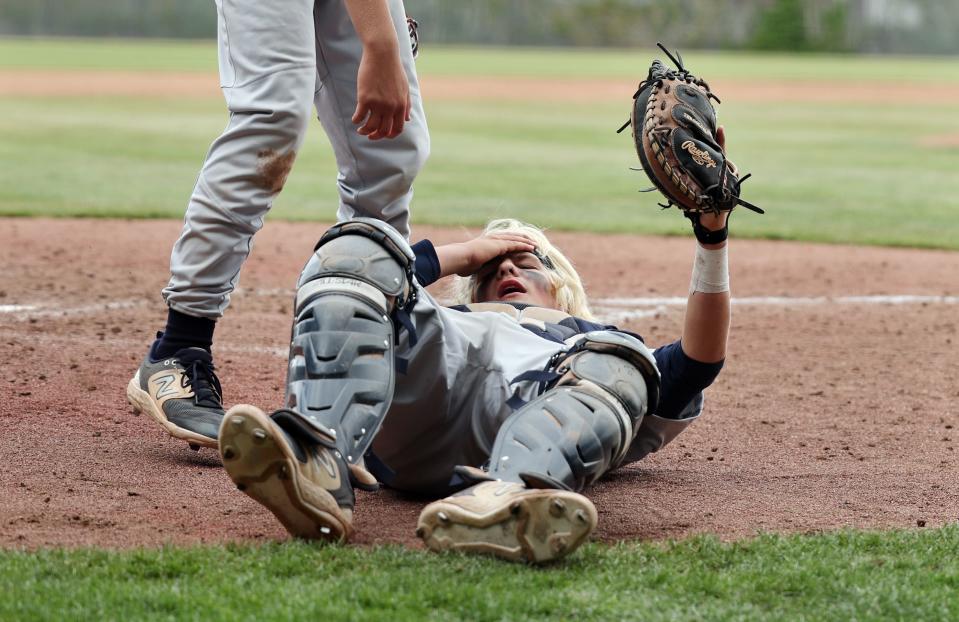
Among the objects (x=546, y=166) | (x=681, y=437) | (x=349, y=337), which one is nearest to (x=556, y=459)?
(x=349, y=337)

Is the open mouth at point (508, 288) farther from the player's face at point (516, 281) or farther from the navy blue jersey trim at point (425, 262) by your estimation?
the navy blue jersey trim at point (425, 262)

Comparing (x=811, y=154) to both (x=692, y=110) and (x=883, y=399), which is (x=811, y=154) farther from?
(x=692, y=110)

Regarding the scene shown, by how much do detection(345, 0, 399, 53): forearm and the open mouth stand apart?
0.77 m

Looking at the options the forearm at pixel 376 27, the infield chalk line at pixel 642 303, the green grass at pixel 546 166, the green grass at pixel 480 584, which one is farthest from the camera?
the green grass at pixel 546 166

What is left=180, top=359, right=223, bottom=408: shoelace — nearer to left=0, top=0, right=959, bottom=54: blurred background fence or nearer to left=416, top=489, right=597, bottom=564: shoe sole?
left=416, top=489, right=597, bottom=564: shoe sole

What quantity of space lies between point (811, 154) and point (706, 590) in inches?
554

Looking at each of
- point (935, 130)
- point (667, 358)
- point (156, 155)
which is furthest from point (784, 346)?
point (935, 130)

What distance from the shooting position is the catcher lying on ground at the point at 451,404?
92.5 inches

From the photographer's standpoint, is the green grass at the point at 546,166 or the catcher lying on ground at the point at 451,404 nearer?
the catcher lying on ground at the point at 451,404

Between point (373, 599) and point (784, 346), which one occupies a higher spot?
point (373, 599)

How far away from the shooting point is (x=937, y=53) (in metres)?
63.5

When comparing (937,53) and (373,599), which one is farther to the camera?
(937,53)

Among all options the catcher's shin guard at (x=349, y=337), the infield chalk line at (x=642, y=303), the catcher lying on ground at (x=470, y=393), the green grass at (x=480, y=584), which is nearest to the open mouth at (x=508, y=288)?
the catcher lying on ground at (x=470, y=393)

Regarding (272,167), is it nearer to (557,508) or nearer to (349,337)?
(349,337)
